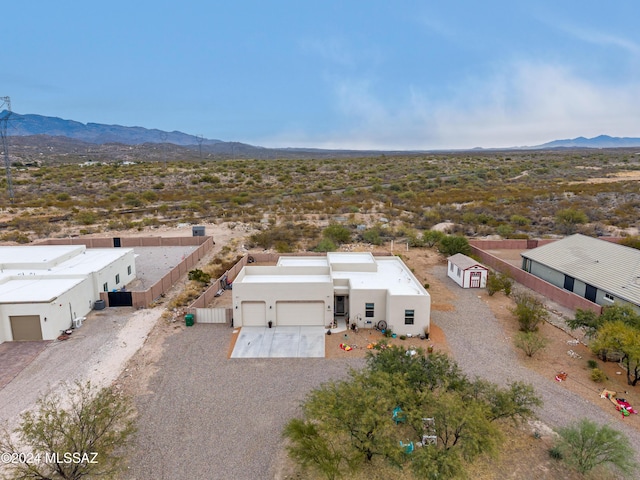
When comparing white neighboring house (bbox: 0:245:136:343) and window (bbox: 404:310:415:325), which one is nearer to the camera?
white neighboring house (bbox: 0:245:136:343)

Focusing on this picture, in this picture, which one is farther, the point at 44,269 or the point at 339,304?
the point at 44,269

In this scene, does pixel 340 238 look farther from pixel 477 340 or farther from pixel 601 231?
pixel 601 231

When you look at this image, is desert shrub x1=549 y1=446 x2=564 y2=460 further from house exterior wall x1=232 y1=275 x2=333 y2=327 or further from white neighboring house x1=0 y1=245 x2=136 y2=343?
white neighboring house x1=0 y1=245 x2=136 y2=343

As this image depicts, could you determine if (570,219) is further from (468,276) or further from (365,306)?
(365,306)

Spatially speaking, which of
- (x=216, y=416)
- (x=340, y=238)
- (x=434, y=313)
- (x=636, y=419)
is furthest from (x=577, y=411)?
(x=340, y=238)

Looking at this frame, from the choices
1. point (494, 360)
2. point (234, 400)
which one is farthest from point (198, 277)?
point (494, 360)

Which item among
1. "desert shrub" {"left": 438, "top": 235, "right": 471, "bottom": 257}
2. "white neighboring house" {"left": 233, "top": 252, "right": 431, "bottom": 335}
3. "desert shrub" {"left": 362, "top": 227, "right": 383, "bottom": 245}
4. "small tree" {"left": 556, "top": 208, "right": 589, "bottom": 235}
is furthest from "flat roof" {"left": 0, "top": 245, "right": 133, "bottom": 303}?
"small tree" {"left": 556, "top": 208, "right": 589, "bottom": 235}
